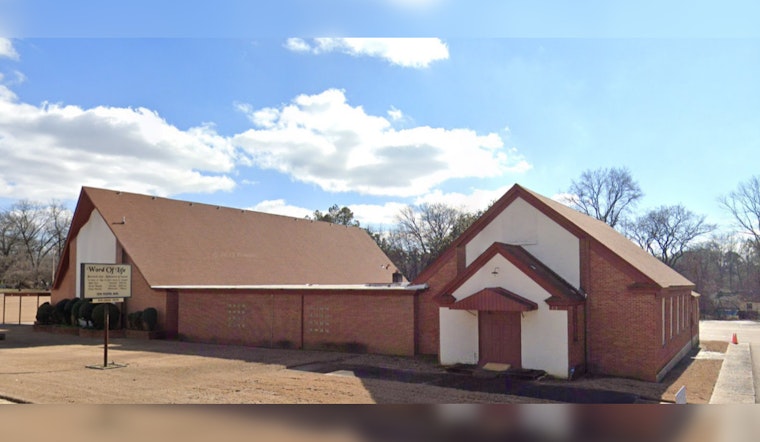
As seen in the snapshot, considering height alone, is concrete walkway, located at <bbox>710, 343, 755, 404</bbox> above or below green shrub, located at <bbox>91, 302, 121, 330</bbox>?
below

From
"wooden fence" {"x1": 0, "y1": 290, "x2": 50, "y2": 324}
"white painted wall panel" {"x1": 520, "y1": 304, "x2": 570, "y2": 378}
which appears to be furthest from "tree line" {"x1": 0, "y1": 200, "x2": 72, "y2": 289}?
"white painted wall panel" {"x1": 520, "y1": 304, "x2": 570, "y2": 378}

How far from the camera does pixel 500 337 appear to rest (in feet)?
52.3

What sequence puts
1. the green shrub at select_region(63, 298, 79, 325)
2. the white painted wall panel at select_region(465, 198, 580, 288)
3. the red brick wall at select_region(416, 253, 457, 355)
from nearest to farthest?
the white painted wall panel at select_region(465, 198, 580, 288) < the red brick wall at select_region(416, 253, 457, 355) < the green shrub at select_region(63, 298, 79, 325)

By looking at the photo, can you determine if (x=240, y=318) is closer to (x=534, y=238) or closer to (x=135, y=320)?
(x=135, y=320)

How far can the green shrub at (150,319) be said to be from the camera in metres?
24.2

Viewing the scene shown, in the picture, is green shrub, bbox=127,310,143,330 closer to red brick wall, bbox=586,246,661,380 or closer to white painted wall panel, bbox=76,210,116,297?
white painted wall panel, bbox=76,210,116,297

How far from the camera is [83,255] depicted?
2906 centimetres

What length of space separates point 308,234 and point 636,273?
25.4m

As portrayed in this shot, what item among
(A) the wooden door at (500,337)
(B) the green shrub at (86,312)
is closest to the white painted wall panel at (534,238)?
(A) the wooden door at (500,337)

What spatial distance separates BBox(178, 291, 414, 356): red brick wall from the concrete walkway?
8.63m

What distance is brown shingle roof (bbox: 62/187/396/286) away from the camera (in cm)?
2706

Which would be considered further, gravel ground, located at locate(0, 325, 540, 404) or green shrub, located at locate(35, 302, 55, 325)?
green shrub, located at locate(35, 302, 55, 325)

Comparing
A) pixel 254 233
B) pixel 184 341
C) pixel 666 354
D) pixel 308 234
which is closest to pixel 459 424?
pixel 666 354

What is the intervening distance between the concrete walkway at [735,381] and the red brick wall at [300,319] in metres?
8.63
